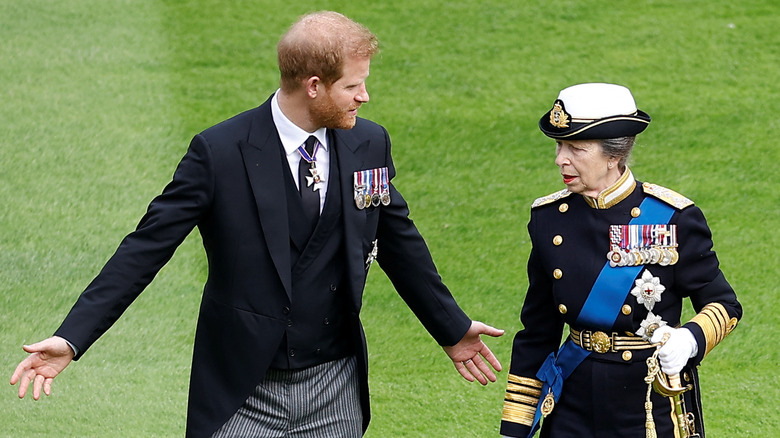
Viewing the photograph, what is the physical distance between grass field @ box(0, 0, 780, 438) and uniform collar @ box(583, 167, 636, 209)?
195cm

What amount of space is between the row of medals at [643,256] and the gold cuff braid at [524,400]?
474 mm

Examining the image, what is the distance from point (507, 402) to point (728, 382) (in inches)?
83.6

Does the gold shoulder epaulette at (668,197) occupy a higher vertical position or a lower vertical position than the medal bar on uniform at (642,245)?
higher

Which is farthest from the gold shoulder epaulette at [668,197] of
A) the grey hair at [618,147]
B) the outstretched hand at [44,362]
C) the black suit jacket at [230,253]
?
the outstretched hand at [44,362]

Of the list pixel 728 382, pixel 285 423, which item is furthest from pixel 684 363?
pixel 728 382

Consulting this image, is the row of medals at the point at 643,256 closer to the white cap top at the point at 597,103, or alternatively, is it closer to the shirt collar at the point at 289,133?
the white cap top at the point at 597,103

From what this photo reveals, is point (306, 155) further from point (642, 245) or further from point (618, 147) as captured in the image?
point (642, 245)

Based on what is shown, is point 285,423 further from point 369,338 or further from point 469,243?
point 469,243

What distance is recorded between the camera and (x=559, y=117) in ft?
12.3

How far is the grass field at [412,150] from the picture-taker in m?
5.84

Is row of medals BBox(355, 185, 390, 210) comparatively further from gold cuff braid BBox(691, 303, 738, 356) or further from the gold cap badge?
gold cuff braid BBox(691, 303, 738, 356)

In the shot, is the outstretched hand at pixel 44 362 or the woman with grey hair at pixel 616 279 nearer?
the outstretched hand at pixel 44 362

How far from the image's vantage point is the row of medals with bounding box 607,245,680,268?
12.1 ft

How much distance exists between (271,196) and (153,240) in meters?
0.35
